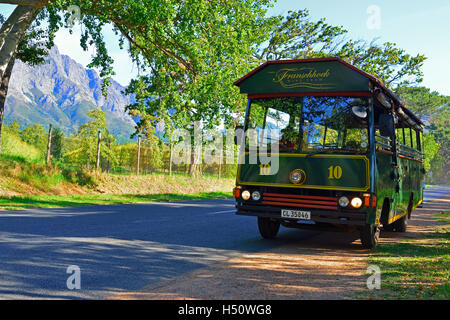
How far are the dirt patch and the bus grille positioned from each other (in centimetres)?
92

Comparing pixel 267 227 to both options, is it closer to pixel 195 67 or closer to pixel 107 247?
pixel 107 247

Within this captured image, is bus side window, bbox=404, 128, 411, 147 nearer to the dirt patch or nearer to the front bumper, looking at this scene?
the dirt patch

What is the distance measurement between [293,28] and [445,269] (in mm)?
26464

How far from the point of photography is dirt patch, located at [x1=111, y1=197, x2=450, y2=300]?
5262 millimetres

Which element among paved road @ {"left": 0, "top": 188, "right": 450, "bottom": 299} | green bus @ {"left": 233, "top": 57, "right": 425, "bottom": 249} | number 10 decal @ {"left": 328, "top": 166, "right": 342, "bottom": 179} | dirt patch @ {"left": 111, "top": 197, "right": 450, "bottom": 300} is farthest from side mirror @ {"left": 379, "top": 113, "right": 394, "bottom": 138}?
paved road @ {"left": 0, "top": 188, "right": 450, "bottom": 299}

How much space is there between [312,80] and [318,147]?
4.41ft

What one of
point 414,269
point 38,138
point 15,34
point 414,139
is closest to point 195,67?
point 15,34

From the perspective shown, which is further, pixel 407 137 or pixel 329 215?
pixel 407 137

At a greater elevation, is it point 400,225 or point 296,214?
point 296,214

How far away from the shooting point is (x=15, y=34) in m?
16.6

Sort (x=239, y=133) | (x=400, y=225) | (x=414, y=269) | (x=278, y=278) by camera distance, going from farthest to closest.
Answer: (x=400, y=225), (x=239, y=133), (x=414, y=269), (x=278, y=278)

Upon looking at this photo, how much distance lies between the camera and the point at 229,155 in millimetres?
37594
